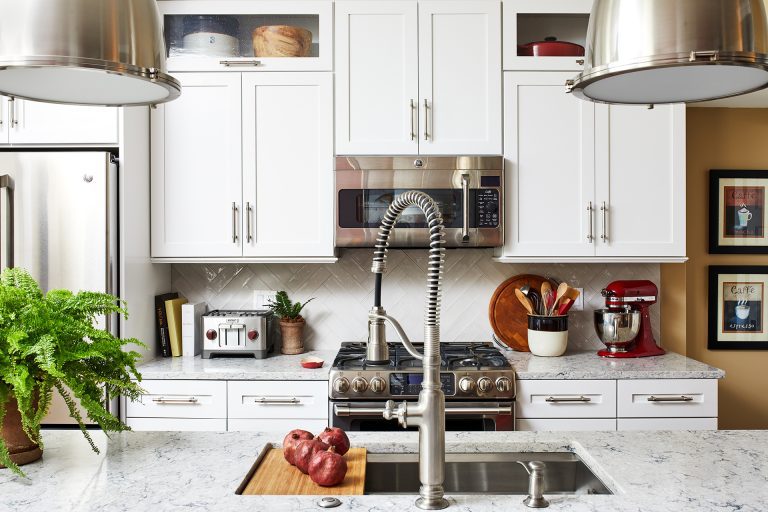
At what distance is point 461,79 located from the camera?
309cm

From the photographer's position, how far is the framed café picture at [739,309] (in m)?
3.57

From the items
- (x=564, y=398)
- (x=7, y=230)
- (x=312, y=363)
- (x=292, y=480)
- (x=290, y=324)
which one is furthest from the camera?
(x=290, y=324)

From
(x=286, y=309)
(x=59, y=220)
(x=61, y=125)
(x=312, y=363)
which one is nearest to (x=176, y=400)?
(x=312, y=363)

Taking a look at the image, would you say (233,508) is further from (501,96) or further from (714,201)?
(714,201)

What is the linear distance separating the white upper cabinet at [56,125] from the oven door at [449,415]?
1.56m

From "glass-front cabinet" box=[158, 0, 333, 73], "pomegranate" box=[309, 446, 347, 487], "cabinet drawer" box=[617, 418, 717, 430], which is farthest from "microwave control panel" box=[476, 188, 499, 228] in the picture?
"pomegranate" box=[309, 446, 347, 487]

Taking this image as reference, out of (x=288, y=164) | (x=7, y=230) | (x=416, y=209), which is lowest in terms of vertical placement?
(x=7, y=230)

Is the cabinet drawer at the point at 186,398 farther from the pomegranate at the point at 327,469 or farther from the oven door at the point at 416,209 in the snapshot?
the pomegranate at the point at 327,469

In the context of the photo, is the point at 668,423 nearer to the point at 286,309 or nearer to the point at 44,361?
the point at 286,309

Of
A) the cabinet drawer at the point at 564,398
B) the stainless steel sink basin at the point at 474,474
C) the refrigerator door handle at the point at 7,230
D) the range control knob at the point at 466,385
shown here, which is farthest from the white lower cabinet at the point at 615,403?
the refrigerator door handle at the point at 7,230

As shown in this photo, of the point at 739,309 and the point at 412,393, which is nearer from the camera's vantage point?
the point at 412,393

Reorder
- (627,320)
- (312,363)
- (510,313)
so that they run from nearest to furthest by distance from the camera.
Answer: (312,363) → (627,320) → (510,313)

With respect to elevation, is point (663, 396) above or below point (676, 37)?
below

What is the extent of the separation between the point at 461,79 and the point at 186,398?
195 cm
